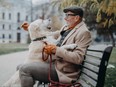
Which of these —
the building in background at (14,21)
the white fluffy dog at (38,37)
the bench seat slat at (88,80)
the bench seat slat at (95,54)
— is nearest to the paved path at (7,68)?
the white fluffy dog at (38,37)

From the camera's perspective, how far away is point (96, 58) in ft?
13.9

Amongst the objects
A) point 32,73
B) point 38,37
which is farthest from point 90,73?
point 38,37

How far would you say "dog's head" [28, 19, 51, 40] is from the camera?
17.5 feet

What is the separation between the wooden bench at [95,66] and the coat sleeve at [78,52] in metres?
0.08

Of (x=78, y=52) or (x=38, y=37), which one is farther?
(x=38, y=37)

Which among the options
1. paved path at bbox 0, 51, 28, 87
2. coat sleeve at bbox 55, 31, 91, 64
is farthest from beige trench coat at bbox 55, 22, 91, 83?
paved path at bbox 0, 51, 28, 87

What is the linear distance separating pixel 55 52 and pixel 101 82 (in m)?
0.64

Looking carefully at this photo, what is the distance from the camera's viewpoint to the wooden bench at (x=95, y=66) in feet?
13.4

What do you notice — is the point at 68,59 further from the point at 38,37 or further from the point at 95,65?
the point at 38,37

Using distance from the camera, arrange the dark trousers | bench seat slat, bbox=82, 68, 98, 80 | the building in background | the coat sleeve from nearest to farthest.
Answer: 1. bench seat slat, bbox=82, 68, 98, 80
2. the coat sleeve
3. the dark trousers
4. the building in background

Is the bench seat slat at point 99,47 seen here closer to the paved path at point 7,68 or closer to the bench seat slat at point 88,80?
the bench seat slat at point 88,80

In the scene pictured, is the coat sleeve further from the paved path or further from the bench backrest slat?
the paved path

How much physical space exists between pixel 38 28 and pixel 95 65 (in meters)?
1.36

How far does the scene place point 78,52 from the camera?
4.46 metres
